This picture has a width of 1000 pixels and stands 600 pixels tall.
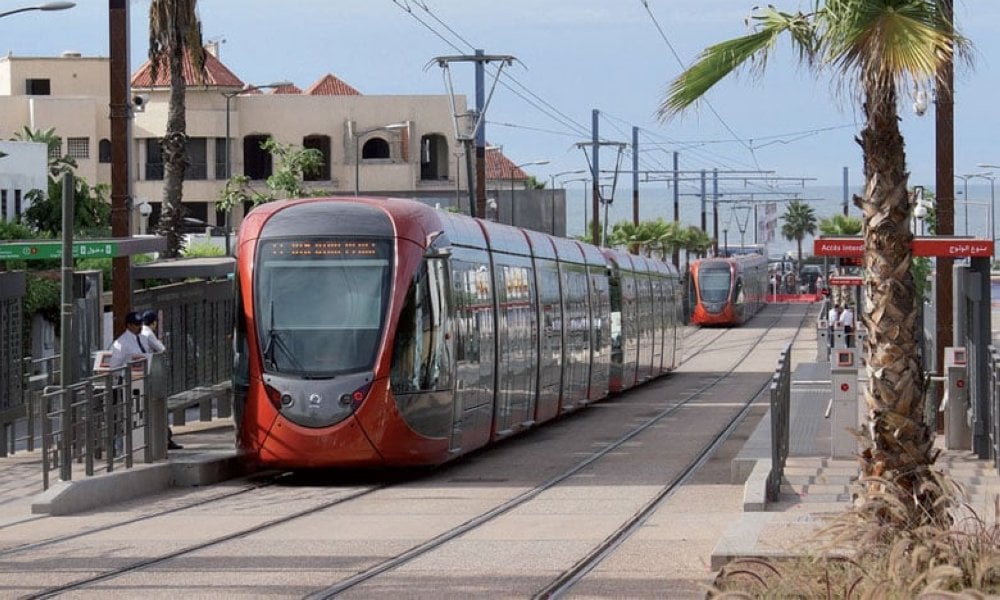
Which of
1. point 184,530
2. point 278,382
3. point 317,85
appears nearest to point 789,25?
point 184,530

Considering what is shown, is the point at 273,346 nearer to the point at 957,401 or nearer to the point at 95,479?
the point at 95,479

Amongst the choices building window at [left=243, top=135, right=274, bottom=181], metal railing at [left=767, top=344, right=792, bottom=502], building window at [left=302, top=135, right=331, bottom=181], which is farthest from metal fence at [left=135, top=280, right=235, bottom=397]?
building window at [left=243, top=135, right=274, bottom=181]

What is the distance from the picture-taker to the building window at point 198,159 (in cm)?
8406

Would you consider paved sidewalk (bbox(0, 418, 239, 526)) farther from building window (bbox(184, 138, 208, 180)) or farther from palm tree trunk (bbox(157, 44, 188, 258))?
building window (bbox(184, 138, 208, 180))

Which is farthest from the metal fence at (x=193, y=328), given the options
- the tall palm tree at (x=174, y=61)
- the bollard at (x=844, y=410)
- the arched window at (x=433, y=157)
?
the arched window at (x=433, y=157)

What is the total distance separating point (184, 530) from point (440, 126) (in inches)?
2850

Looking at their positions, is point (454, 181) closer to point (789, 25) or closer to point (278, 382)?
point (278, 382)

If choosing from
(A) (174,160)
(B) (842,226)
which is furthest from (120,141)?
(B) (842,226)

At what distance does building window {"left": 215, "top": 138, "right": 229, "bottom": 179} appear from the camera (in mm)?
84375

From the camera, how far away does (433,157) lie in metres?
89.0

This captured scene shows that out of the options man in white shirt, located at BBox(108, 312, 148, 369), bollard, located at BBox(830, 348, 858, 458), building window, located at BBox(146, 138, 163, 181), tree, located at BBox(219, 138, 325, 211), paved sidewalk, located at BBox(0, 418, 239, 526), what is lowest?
paved sidewalk, located at BBox(0, 418, 239, 526)

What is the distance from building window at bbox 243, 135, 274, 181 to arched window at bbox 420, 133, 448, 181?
7.26 m

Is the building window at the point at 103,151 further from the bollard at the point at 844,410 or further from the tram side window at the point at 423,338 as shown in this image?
the bollard at the point at 844,410

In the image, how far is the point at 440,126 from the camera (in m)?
87.4
